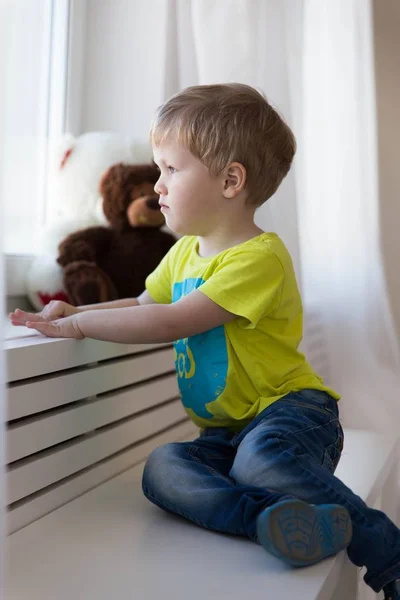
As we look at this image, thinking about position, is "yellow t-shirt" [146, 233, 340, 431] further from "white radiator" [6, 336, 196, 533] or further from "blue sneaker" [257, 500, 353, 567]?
"blue sneaker" [257, 500, 353, 567]

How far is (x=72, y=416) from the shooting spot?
1045 millimetres

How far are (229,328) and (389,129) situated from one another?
158 centimetres

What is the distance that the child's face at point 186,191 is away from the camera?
109 cm

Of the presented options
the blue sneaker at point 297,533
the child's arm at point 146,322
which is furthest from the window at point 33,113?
the blue sneaker at point 297,533

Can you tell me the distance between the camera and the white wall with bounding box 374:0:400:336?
2.38 m

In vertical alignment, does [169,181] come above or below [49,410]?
above

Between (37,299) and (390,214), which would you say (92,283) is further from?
(390,214)

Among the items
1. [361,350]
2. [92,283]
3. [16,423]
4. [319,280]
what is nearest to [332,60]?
[319,280]

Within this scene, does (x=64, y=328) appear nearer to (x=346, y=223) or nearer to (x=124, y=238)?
(x=124, y=238)

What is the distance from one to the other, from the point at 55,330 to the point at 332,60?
1038 mm

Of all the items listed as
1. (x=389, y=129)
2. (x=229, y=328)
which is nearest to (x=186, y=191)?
(x=229, y=328)

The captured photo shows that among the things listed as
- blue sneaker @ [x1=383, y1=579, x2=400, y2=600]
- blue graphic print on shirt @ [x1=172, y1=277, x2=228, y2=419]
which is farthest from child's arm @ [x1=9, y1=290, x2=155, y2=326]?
blue sneaker @ [x1=383, y1=579, x2=400, y2=600]

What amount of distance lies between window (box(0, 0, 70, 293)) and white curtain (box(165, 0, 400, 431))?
0.49 m

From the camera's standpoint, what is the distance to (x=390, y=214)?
2410 mm
